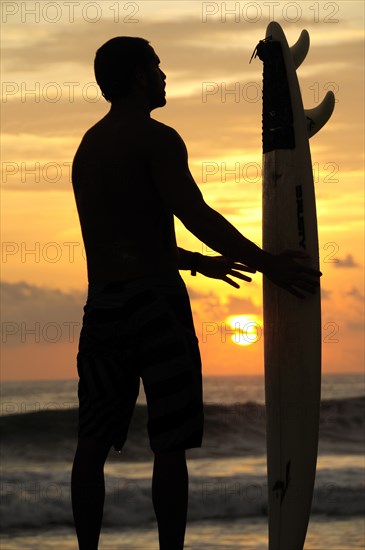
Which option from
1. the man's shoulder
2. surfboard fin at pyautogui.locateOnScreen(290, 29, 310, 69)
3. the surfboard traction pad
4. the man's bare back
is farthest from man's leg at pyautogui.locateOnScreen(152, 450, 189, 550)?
surfboard fin at pyautogui.locateOnScreen(290, 29, 310, 69)

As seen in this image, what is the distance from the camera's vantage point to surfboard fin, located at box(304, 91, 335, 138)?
4.69 metres

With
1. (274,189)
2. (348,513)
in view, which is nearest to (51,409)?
(348,513)

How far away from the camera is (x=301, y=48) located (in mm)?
4727

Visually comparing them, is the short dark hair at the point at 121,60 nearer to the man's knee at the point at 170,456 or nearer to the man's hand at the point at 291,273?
the man's hand at the point at 291,273

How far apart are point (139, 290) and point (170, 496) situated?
741 millimetres

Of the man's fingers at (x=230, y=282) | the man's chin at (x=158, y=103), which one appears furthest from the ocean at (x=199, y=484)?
the man's chin at (x=158, y=103)

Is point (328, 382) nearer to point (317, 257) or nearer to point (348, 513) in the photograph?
point (348, 513)

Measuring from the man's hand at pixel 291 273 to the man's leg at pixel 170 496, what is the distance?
0.75 m

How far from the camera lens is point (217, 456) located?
653 inches

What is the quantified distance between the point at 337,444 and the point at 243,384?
709 inches

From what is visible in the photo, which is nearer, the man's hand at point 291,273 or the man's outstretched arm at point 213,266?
the man's hand at point 291,273

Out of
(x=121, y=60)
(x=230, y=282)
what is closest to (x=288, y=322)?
(x=230, y=282)

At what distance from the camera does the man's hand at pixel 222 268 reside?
4316mm

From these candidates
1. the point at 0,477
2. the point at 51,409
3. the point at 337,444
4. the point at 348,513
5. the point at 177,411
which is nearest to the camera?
the point at 177,411
